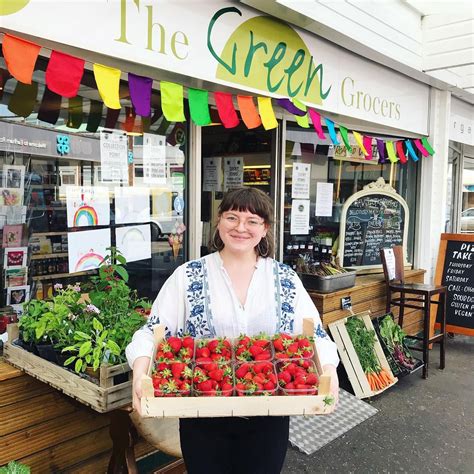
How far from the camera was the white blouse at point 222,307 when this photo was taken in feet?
6.49

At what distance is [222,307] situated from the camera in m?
1.98

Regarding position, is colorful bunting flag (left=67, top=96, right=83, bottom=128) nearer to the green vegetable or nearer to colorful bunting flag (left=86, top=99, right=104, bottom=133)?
colorful bunting flag (left=86, top=99, right=104, bottom=133)

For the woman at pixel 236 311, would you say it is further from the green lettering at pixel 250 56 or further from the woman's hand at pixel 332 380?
the green lettering at pixel 250 56

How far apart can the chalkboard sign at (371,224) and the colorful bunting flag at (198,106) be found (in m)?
2.68

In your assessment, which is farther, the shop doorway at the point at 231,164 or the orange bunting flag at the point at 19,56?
the shop doorway at the point at 231,164

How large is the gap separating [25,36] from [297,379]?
6.98 ft

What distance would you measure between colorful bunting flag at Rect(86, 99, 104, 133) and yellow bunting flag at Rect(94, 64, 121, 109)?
567 millimetres

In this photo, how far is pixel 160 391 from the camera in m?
1.62

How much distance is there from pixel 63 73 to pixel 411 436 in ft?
10.9

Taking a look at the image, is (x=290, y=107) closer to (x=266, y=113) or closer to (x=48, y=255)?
(x=266, y=113)

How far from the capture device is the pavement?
10.4ft

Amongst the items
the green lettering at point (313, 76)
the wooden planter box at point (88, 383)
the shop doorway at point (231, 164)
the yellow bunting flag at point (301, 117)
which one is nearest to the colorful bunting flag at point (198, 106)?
the yellow bunting flag at point (301, 117)

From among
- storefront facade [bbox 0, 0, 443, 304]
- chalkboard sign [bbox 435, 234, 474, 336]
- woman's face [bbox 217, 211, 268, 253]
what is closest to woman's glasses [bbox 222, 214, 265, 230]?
woman's face [bbox 217, 211, 268, 253]

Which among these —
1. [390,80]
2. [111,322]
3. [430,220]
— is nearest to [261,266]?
[111,322]
